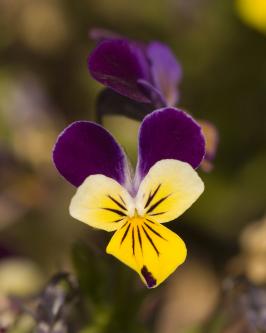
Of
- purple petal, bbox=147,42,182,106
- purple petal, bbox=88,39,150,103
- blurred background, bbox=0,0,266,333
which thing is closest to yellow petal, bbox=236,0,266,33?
blurred background, bbox=0,0,266,333

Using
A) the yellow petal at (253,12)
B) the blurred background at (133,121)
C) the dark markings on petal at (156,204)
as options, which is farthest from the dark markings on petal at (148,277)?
the yellow petal at (253,12)

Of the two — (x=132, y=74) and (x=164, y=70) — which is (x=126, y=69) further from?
(x=164, y=70)

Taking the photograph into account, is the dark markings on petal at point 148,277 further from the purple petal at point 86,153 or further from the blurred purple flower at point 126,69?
the blurred purple flower at point 126,69

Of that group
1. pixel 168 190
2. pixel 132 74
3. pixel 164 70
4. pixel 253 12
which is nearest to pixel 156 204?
pixel 168 190

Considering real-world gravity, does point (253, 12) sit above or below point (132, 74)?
below


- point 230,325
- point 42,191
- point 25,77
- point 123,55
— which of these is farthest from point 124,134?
point 123,55

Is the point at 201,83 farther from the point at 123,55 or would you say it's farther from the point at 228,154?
the point at 123,55
